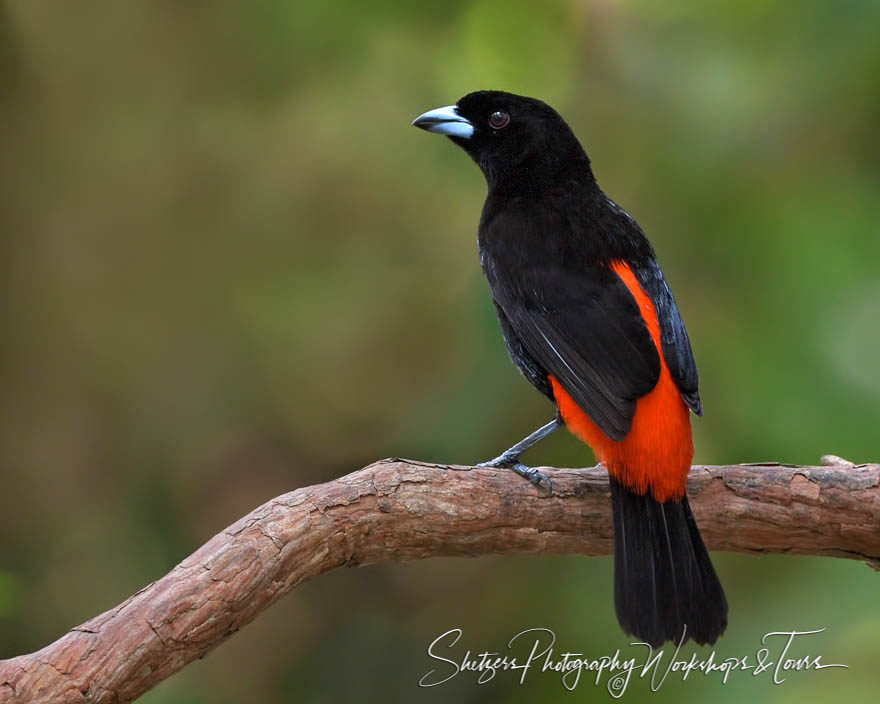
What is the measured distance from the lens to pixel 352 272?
16.7 feet

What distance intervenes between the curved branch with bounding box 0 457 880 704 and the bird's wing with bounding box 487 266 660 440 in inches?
12.1

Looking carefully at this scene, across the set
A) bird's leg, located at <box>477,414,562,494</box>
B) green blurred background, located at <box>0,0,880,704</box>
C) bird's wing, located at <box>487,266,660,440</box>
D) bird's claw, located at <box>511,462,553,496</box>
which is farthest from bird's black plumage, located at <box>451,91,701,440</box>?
green blurred background, located at <box>0,0,880,704</box>

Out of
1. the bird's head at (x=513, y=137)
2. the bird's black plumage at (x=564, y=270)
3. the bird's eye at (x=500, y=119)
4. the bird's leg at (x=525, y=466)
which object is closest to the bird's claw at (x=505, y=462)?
the bird's leg at (x=525, y=466)

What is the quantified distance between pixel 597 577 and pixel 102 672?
2.13 meters

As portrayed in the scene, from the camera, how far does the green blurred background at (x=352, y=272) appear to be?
448 cm

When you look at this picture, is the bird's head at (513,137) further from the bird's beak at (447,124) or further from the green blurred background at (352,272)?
the green blurred background at (352,272)

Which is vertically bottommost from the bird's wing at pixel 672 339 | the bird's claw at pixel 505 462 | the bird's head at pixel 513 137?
the bird's claw at pixel 505 462

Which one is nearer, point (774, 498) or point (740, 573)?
point (774, 498)

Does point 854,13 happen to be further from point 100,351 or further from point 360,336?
point 100,351

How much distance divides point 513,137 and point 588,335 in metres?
1.08

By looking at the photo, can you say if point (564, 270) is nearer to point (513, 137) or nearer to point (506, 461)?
point (506, 461)

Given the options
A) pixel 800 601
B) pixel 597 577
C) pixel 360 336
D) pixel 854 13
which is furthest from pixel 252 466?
pixel 854 13

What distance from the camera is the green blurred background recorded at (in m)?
4.48

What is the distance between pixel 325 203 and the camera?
5293mm
